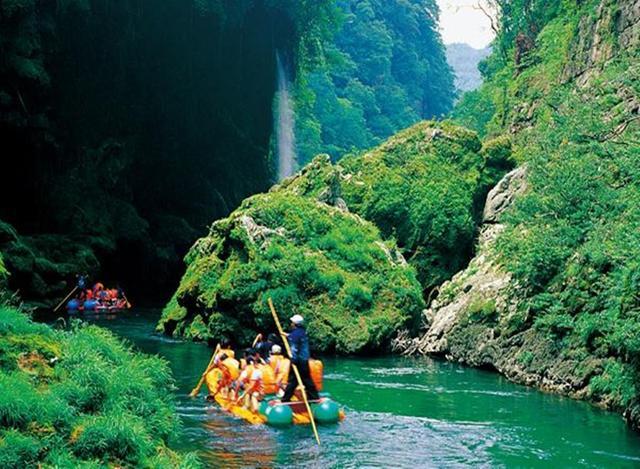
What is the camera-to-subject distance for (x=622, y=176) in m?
14.1

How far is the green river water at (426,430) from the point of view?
10.2m

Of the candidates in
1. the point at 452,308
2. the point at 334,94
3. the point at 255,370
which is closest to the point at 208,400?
the point at 255,370

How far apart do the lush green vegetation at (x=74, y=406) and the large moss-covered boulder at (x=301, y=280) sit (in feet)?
29.2

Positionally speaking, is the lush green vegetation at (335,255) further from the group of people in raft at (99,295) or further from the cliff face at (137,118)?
the cliff face at (137,118)

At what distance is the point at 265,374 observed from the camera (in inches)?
530

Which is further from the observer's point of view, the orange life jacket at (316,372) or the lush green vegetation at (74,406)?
the orange life jacket at (316,372)

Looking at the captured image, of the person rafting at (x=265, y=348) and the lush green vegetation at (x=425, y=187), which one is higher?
the lush green vegetation at (x=425, y=187)

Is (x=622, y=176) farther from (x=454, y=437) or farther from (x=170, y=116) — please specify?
(x=170, y=116)

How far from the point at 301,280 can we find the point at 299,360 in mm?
7016

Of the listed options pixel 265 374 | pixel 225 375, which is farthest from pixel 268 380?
pixel 225 375

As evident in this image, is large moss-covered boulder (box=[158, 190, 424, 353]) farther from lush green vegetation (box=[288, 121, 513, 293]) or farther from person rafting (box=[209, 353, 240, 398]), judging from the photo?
person rafting (box=[209, 353, 240, 398])

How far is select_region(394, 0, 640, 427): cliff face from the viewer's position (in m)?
12.2

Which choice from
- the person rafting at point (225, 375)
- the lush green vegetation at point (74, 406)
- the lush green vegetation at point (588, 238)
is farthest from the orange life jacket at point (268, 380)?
the lush green vegetation at point (588, 238)

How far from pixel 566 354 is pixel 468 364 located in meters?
3.21
